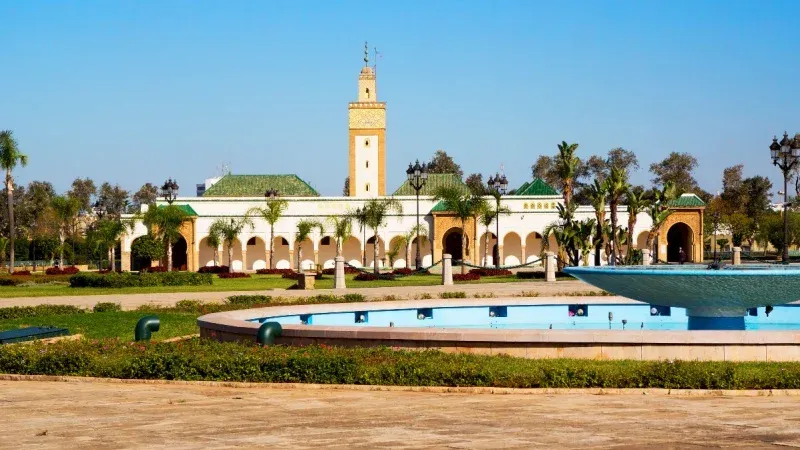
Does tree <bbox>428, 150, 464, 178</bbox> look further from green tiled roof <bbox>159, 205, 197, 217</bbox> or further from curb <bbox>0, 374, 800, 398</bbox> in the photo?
curb <bbox>0, 374, 800, 398</bbox>

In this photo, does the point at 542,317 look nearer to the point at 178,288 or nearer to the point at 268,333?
the point at 268,333

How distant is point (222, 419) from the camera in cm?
894

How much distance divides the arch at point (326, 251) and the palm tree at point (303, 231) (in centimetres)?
119

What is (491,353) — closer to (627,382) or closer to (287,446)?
(627,382)

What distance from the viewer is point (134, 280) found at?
33.9m

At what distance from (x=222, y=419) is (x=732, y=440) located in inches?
146

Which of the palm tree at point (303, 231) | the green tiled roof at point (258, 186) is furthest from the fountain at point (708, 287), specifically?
the green tiled roof at point (258, 186)

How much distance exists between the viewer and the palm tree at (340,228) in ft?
187

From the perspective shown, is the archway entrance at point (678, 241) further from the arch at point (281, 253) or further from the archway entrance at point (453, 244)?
the arch at point (281, 253)

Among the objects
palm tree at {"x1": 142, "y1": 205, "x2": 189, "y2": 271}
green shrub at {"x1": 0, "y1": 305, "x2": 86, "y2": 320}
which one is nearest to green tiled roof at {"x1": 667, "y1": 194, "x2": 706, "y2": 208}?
palm tree at {"x1": 142, "y1": 205, "x2": 189, "y2": 271}

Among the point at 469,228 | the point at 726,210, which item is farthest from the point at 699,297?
the point at 726,210

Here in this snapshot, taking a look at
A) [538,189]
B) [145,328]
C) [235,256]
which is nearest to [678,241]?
[538,189]

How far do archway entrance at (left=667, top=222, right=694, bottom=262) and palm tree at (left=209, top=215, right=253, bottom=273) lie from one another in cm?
2165

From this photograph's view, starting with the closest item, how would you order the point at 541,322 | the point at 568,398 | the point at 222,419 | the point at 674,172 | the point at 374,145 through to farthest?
the point at 222,419, the point at 568,398, the point at 541,322, the point at 374,145, the point at 674,172
